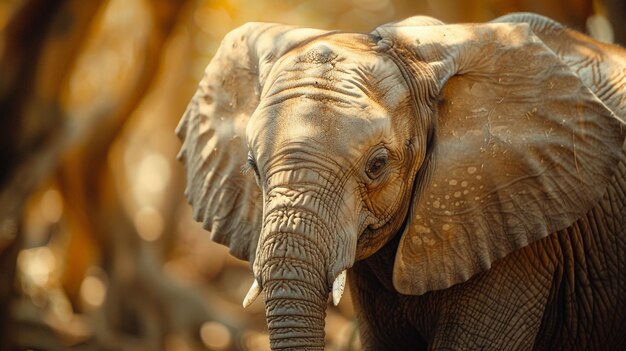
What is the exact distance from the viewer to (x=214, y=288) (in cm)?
1029

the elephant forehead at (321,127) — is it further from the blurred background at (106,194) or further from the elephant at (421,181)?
the blurred background at (106,194)

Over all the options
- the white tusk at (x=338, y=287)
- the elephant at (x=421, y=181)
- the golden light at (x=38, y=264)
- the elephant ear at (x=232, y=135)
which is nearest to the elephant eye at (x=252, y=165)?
the elephant at (x=421, y=181)

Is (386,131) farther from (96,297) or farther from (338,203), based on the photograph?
(96,297)

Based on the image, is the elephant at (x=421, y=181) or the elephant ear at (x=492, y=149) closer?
the elephant at (x=421, y=181)

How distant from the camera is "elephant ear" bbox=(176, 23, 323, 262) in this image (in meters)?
4.47

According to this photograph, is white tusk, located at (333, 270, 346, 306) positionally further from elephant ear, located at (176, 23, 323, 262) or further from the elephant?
elephant ear, located at (176, 23, 323, 262)

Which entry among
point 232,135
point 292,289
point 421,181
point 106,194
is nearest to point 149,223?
point 106,194

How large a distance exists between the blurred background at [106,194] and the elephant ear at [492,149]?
2309 mm

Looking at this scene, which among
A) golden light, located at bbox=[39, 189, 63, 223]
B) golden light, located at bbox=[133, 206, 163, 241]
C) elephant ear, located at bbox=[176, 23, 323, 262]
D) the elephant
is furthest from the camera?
golden light, located at bbox=[39, 189, 63, 223]

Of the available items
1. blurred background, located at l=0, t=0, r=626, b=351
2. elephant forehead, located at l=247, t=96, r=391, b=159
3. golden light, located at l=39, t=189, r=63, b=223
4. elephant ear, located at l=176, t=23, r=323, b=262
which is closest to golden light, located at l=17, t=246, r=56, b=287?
blurred background, located at l=0, t=0, r=626, b=351

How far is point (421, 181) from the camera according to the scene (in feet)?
14.0

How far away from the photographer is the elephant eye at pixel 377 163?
403 cm

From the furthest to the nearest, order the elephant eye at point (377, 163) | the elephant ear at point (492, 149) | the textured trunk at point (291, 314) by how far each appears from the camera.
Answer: the elephant ear at point (492, 149) → the elephant eye at point (377, 163) → the textured trunk at point (291, 314)

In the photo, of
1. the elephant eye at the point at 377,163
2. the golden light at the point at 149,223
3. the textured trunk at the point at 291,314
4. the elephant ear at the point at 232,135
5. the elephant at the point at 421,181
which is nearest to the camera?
the textured trunk at the point at 291,314
